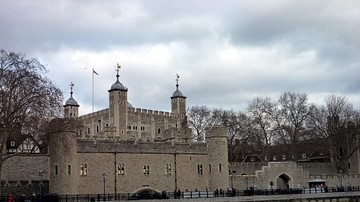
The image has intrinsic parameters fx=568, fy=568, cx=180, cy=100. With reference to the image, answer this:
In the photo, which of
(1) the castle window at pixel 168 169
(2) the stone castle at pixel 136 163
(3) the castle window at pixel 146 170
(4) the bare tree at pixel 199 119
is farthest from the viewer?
(4) the bare tree at pixel 199 119

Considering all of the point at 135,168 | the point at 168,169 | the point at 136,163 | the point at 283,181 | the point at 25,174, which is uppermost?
the point at 136,163

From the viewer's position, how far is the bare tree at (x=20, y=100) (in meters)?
40.1

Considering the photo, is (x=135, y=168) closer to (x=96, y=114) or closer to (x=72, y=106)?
(x=96, y=114)

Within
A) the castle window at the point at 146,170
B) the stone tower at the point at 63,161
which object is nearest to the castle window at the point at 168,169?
the castle window at the point at 146,170

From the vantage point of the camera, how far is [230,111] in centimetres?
8769

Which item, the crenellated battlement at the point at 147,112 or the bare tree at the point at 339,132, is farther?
the crenellated battlement at the point at 147,112

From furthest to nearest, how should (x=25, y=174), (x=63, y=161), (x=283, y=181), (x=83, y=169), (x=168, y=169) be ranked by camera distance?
(x=283, y=181) → (x=168, y=169) → (x=25, y=174) → (x=83, y=169) → (x=63, y=161)

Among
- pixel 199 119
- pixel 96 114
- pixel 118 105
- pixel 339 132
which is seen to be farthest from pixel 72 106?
pixel 339 132

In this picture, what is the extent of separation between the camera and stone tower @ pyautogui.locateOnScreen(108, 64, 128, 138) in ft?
277

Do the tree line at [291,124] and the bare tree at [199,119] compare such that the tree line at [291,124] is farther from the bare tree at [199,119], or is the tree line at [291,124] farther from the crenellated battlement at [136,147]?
the crenellated battlement at [136,147]

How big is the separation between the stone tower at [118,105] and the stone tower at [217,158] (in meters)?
35.5

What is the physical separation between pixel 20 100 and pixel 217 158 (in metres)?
18.4

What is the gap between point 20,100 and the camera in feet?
132

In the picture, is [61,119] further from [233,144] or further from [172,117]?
[172,117]
